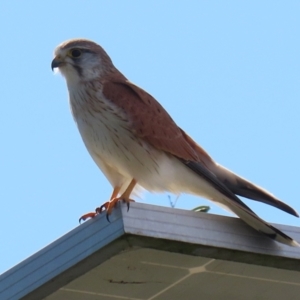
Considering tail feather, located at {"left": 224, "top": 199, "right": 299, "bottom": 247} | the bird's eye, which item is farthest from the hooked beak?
tail feather, located at {"left": 224, "top": 199, "right": 299, "bottom": 247}

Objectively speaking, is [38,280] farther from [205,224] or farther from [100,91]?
[100,91]

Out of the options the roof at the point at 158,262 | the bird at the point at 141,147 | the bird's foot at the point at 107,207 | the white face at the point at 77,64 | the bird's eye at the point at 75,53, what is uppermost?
the bird's eye at the point at 75,53

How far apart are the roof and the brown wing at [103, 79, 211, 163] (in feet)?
4.36

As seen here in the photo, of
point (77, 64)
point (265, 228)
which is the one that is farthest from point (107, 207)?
point (77, 64)

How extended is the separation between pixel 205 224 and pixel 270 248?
18.6 inches

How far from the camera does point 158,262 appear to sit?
4.29m

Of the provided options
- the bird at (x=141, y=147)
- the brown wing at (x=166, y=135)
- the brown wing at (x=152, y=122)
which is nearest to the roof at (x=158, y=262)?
the brown wing at (x=166, y=135)

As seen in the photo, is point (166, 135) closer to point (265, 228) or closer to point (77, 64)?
point (77, 64)

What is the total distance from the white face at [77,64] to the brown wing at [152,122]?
0.30 meters

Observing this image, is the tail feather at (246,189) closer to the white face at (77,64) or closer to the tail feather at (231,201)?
the tail feather at (231,201)

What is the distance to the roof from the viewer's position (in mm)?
4113

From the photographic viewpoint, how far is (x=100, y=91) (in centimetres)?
621

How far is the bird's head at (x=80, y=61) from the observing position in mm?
6543

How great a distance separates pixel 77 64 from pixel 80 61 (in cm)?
6
